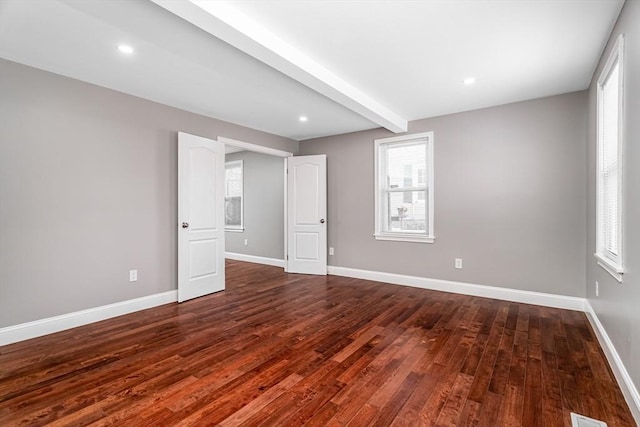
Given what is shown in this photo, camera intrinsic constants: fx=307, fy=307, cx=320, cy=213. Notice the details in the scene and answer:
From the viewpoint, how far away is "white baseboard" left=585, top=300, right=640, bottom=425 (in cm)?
168

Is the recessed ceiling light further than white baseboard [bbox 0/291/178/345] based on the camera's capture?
No

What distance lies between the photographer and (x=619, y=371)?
78.7 inches

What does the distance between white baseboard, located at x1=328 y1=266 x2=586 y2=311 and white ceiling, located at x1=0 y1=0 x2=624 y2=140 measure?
238cm

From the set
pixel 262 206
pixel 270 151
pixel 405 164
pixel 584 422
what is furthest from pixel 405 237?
pixel 262 206

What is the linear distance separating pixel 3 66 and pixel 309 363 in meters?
3.62

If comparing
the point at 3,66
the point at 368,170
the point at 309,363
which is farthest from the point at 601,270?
the point at 3,66

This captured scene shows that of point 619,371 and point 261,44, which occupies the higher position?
point 261,44

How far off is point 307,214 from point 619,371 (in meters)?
4.26

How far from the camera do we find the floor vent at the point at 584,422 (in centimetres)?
164

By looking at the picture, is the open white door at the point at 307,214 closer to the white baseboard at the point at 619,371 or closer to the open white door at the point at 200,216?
the open white door at the point at 200,216

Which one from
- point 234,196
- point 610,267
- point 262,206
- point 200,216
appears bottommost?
point 610,267

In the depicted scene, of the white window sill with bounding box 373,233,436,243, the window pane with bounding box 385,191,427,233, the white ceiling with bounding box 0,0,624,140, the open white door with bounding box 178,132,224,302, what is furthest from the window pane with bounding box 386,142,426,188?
the open white door with bounding box 178,132,224,302

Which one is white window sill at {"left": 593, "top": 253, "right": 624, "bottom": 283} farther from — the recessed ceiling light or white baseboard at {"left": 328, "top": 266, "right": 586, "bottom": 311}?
the recessed ceiling light

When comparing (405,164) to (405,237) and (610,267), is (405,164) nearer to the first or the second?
(405,237)
